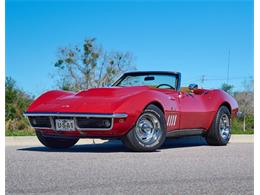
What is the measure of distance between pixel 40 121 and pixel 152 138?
1.64m

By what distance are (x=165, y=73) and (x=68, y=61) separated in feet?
53.0

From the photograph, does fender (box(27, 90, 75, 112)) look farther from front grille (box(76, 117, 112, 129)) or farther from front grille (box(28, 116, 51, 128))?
front grille (box(76, 117, 112, 129))

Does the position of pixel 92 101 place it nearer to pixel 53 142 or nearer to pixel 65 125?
pixel 65 125

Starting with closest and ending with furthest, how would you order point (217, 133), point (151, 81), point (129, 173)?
1. point (129, 173)
2. point (151, 81)
3. point (217, 133)

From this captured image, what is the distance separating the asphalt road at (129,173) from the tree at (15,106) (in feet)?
26.8

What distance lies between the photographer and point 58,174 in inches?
183

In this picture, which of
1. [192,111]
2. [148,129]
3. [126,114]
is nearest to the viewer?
[126,114]

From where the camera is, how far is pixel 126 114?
6605 millimetres

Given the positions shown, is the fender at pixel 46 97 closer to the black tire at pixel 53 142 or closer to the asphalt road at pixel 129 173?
the black tire at pixel 53 142

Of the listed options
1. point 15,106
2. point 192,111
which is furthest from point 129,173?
point 15,106

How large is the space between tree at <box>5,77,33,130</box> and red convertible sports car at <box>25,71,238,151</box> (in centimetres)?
686

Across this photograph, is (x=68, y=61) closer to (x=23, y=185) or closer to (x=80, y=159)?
(x=80, y=159)

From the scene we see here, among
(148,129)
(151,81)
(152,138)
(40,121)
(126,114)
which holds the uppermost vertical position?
(151,81)
